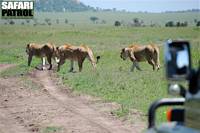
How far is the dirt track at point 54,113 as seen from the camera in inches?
415

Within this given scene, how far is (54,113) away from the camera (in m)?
12.4

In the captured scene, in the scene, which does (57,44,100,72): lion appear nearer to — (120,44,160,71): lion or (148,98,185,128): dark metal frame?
(120,44,160,71): lion

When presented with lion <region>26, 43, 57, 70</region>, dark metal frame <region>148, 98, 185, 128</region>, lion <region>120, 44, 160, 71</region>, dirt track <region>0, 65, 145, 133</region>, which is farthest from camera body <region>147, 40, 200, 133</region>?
lion <region>26, 43, 57, 70</region>

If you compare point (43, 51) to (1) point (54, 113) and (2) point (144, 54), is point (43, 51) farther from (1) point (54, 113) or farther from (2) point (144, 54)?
(1) point (54, 113)

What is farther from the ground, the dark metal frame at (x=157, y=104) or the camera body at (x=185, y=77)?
the camera body at (x=185, y=77)

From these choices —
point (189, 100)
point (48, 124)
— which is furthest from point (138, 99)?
point (189, 100)

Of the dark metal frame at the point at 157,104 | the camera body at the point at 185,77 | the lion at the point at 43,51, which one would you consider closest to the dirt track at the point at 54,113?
the dark metal frame at the point at 157,104

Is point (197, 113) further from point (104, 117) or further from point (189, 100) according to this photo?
point (104, 117)

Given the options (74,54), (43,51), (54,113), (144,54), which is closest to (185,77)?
(54,113)

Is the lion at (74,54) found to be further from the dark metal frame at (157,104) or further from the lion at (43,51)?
the dark metal frame at (157,104)

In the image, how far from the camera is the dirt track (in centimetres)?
1053

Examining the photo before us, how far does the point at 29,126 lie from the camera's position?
36.3ft

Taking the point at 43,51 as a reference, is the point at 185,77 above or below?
above

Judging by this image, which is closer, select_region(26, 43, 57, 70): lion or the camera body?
the camera body
